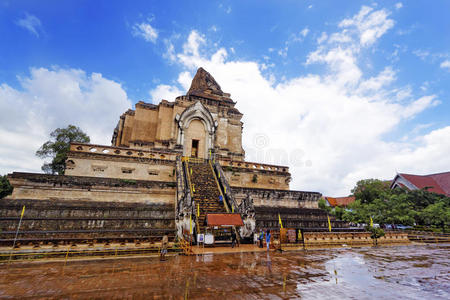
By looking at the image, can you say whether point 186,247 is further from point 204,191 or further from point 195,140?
point 195,140

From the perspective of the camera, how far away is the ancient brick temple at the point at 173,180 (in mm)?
13796

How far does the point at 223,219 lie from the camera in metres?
12.4

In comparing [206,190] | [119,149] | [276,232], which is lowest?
[276,232]

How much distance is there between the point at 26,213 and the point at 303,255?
47.7 ft

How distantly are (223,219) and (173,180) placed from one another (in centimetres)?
834

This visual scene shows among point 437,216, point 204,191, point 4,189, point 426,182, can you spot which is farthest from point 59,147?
point 426,182

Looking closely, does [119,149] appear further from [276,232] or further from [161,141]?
[276,232]

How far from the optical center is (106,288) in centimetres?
638

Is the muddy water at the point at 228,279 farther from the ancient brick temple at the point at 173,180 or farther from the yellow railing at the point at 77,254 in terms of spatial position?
the ancient brick temple at the point at 173,180

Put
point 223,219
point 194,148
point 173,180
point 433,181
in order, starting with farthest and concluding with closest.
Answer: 1. point 433,181
2. point 194,148
3. point 173,180
4. point 223,219

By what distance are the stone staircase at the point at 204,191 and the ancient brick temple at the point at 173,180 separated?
7 cm

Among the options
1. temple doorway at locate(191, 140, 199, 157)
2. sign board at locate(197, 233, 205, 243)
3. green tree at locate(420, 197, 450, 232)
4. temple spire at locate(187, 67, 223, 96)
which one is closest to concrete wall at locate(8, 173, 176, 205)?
sign board at locate(197, 233, 205, 243)

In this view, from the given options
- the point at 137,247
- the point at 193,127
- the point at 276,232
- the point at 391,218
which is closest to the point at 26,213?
the point at 137,247

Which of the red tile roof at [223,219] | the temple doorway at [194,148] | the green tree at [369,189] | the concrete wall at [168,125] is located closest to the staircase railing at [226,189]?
the red tile roof at [223,219]
